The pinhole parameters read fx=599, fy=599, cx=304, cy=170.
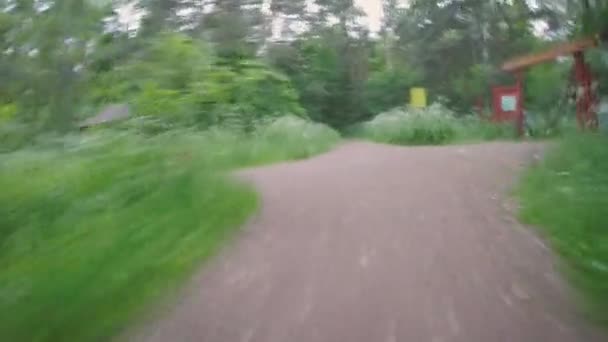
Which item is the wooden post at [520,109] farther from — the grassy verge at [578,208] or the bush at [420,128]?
the grassy verge at [578,208]

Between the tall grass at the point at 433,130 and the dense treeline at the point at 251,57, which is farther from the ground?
the dense treeline at the point at 251,57

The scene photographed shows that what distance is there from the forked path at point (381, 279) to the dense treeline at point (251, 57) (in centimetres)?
237

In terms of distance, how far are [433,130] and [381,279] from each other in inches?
616

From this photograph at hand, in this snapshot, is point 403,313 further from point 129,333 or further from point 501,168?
point 501,168

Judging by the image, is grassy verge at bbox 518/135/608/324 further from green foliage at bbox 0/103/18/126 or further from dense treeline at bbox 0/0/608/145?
green foliage at bbox 0/103/18/126

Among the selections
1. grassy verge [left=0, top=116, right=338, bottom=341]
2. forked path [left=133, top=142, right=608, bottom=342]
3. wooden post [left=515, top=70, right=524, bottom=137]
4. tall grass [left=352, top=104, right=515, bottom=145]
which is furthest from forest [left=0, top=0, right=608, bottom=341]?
tall grass [left=352, top=104, right=515, bottom=145]

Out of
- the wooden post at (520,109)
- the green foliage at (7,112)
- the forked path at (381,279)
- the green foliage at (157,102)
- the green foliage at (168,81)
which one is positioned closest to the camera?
the forked path at (381,279)

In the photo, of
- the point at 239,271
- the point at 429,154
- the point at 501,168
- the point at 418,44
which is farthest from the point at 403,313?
the point at 418,44

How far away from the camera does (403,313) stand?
13.8ft

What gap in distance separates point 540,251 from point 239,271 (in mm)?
2740

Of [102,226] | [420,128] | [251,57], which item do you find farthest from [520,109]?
[102,226]

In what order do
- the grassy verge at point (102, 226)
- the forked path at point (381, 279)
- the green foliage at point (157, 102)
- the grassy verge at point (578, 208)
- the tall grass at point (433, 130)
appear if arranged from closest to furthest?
the grassy verge at point (102, 226)
the forked path at point (381, 279)
the grassy verge at point (578, 208)
the green foliage at point (157, 102)
the tall grass at point (433, 130)

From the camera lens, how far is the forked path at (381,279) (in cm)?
397

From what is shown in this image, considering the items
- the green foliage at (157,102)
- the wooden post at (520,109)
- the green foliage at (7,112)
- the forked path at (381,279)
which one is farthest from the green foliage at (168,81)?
the wooden post at (520,109)
